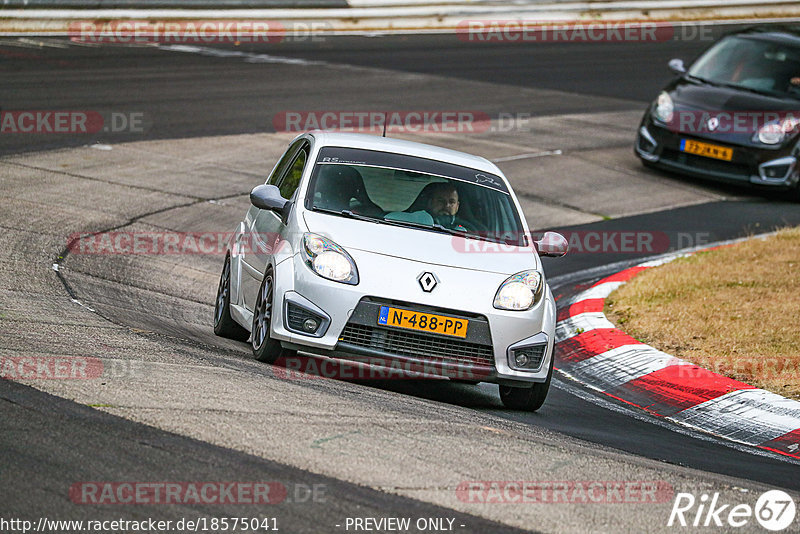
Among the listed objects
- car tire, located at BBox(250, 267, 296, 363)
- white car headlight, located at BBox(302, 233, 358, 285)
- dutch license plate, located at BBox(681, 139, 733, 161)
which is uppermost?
white car headlight, located at BBox(302, 233, 358, 285)

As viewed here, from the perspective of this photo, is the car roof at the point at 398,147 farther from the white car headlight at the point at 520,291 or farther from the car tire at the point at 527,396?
the car tire at the point at 527,396

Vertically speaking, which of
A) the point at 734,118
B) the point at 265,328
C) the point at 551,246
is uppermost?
the point at 551,246

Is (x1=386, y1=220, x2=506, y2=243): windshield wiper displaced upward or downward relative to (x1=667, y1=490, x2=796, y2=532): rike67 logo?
upward

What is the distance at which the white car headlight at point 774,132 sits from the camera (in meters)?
15.1

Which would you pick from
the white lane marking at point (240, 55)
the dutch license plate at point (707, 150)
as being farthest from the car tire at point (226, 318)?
the white lane marking at point (240, 55)

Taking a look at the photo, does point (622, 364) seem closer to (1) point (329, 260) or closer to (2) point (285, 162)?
(1) point (329, 260)

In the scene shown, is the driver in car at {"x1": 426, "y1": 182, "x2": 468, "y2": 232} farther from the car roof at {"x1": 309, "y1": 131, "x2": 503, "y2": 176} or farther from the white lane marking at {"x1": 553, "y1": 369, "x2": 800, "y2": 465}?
the white lane marking at {"x1": 553, "y1": 369, "x2": 800, "y2": 465}

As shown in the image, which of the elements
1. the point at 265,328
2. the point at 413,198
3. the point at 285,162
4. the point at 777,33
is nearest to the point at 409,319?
the point at 265,328

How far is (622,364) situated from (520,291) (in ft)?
5.74

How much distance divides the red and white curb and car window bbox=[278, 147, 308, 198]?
2.33 metres

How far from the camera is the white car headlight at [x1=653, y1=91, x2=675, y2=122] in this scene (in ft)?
51.6

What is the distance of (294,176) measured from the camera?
8.16 m

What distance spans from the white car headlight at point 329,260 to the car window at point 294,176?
906mm

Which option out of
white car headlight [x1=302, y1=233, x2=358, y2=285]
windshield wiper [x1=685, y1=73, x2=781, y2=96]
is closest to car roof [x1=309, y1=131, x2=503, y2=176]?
white car headlight [x1=302, y1=233, x2=358, y2=285]
